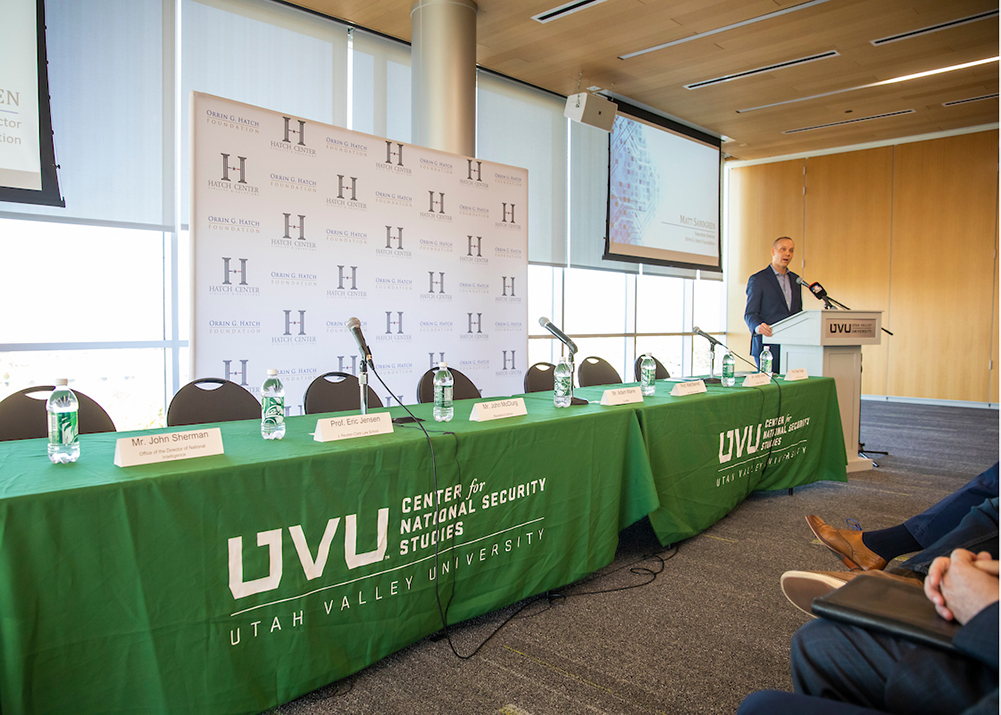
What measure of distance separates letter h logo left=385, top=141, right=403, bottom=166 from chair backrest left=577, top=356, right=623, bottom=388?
5.65 feet

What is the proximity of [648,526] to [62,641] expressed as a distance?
8.47 ft

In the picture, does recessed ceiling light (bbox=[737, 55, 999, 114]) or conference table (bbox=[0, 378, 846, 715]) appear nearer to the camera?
conference table (bbox=[0, 378, 846, 715])

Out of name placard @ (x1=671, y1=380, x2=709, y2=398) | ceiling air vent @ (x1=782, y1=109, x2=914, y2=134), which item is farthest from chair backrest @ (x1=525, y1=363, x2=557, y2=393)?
ceiling air vent @ (x1=782, y1=109, x2=914, y2=134)

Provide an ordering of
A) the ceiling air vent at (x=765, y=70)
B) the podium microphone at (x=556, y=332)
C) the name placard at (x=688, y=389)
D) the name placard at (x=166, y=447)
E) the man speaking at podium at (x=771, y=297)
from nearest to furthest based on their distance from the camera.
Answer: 1. the name placard at (x=166, y=447)
2. the podium microphone at (x=556, y=332)
3. the name placard at (x=688, y=389)
4. the man speaking at podium at (x=771, y=297)
5. the ceiling air vent at (x=765, y=70)

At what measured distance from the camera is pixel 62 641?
1.35 meters

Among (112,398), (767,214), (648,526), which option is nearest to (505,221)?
(648,526)

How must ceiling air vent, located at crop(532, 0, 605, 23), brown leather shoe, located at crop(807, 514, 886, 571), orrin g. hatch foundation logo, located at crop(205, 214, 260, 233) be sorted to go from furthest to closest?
ceiling air vent, located at crop(532, 0, 605, 23), orrin g. hatch foundation logo, located at crop(205, 214, 260, 233), brown leather shoe, located at crop(807, 514, 886, 571)

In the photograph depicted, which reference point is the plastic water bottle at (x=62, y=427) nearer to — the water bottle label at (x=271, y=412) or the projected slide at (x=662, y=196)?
the water bottle label at (x=271, y=412)

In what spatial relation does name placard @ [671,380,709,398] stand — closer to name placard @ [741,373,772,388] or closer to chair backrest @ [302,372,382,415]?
name placard @ [741,373,772,388]

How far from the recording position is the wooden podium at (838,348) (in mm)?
4508

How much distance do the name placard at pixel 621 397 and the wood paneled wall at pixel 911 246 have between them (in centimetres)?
689

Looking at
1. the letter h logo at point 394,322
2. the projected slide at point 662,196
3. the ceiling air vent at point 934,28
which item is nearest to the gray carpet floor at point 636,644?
the letter h logo at point 394,322

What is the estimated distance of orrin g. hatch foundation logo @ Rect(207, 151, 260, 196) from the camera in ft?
11.3

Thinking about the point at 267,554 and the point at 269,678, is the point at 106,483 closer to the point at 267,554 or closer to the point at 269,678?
the point at 267,554
